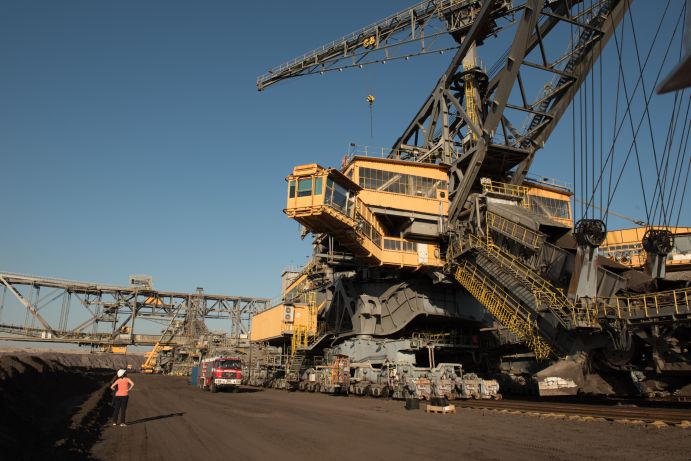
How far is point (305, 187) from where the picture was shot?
22.6m

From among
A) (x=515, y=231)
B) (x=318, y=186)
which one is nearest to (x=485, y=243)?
(x=515, y=231)

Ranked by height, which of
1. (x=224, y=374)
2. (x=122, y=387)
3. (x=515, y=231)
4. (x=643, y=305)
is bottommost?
(x=224, y=374)

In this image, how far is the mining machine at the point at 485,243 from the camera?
16578 millimetres

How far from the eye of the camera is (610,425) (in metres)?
11.8

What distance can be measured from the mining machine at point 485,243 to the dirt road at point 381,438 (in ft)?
15.0

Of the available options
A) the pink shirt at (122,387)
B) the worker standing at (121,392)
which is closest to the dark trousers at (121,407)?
the worker standing at (121,392)

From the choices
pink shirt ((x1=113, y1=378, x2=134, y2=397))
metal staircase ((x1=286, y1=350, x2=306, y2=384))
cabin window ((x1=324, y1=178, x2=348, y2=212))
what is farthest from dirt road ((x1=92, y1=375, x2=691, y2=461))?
metal staircase ((x1=286, y1=350, x2=306, y2=384))

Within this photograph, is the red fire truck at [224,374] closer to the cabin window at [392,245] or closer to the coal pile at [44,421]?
the coal pile at [44,421]

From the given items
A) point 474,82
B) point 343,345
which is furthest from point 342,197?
point 474,82

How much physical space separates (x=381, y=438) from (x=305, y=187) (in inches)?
540

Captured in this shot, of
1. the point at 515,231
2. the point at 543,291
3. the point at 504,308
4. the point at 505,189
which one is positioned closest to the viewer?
the point at 543,291

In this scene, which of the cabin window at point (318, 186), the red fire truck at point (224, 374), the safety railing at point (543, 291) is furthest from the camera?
the red fire truck at point (224, 374)

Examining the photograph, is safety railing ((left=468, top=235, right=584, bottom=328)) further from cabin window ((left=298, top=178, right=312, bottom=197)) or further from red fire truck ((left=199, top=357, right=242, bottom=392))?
red fire truck ((left=199, top=357, right=242, bottom=392))

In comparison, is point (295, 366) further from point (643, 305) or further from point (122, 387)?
point (643, 305)
